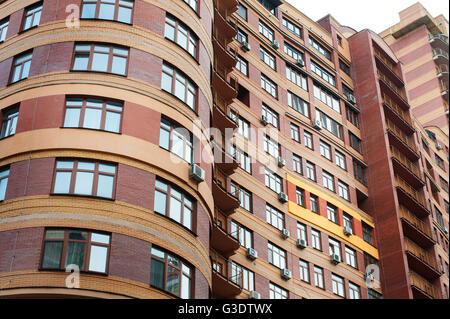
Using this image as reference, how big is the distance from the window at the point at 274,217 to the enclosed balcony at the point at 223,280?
17.1ft

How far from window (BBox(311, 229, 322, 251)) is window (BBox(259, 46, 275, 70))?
1168cm

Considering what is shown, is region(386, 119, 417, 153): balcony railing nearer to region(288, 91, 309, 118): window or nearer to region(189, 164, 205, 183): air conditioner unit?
region(288, 91, 309, 118): window

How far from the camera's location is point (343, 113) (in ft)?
161

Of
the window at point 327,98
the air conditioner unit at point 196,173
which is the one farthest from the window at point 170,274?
the window at point 327,98

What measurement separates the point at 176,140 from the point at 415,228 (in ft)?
86.5

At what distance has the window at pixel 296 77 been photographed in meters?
45.7

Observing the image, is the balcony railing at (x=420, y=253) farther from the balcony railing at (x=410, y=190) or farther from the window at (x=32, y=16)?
the window at (x=32, y=16)

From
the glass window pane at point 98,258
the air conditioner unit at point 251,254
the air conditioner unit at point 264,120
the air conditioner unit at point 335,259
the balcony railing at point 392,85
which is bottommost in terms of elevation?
the glass window pane at point 98,258

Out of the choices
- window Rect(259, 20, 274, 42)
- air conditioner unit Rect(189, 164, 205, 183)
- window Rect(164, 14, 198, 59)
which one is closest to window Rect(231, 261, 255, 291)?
air conditioner unit Rect(189, 164, 205, 183)

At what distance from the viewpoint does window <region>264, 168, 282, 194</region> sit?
126ft

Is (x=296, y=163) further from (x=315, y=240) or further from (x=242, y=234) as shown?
(x=242, y=234)

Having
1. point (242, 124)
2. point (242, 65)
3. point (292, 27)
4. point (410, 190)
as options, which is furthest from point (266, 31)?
→ point (410, 190)
